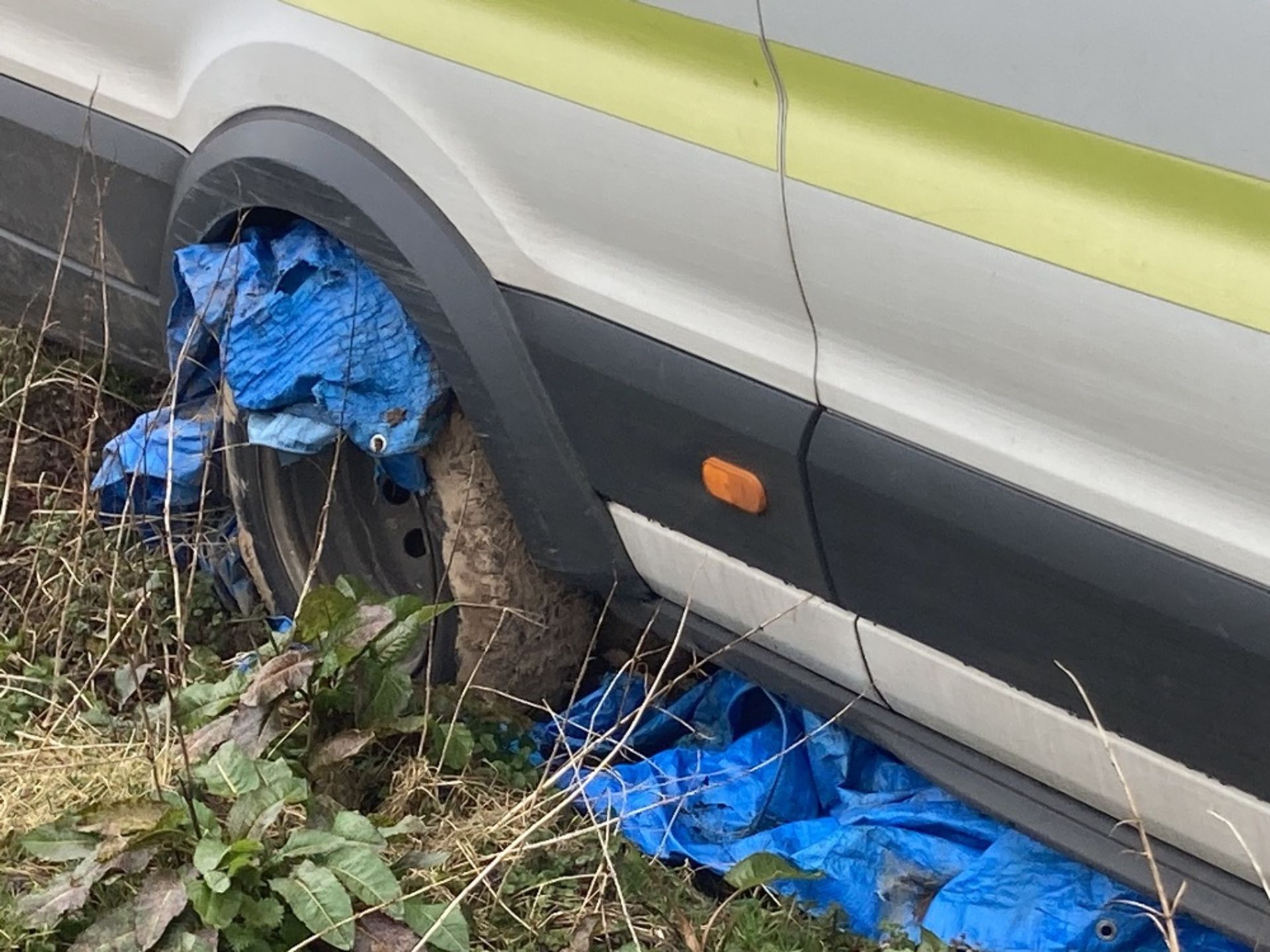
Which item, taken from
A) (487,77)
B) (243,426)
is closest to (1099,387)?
(487,77)

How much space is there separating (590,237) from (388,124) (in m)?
0.44

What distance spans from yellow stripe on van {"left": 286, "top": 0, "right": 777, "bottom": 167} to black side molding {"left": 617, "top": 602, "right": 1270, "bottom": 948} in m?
0.95

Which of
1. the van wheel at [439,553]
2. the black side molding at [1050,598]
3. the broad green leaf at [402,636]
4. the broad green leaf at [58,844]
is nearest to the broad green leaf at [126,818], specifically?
the broad green leaf at [58,844]

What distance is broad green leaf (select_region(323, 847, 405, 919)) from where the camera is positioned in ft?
7.48

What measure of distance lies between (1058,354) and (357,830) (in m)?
1.34

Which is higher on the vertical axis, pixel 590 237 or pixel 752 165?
pixel 752 165

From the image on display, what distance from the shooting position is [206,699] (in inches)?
105

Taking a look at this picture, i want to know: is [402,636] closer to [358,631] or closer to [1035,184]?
[358,631]

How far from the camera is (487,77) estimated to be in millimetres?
2297

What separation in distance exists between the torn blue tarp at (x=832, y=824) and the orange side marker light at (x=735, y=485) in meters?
0.45

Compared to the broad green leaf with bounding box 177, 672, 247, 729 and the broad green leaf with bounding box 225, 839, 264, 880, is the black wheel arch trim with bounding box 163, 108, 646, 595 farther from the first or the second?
the broad green leaf with bounding box 225, 839, 264, 880

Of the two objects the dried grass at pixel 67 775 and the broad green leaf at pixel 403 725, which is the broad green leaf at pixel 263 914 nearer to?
the dried grass at pixel 67 775

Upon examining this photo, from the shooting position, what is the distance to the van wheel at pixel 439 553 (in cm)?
285

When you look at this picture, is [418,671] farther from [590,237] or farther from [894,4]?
[894,4]
